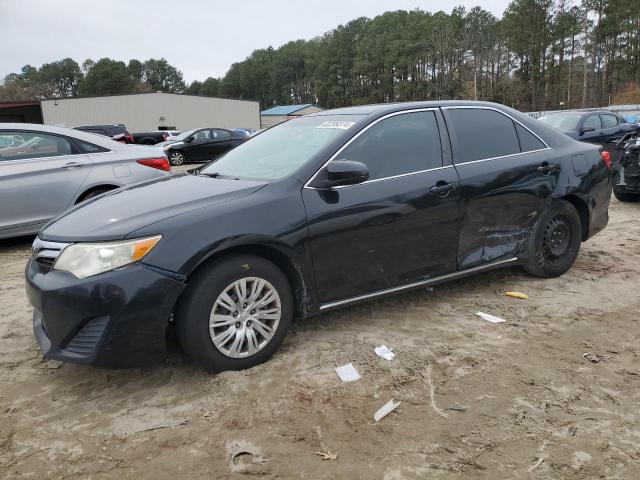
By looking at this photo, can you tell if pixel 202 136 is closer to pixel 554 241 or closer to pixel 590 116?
pixel 590 116

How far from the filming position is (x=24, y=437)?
2.62m

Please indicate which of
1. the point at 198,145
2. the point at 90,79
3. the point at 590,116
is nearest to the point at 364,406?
the point at 590,116

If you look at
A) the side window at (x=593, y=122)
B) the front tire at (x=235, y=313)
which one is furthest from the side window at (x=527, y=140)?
the side window at (x=593, y=122)

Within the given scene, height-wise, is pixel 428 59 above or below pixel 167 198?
above

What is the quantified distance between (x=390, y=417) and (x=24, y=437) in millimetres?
1811

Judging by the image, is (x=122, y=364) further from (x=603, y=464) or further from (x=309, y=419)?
(x=603, y=464)

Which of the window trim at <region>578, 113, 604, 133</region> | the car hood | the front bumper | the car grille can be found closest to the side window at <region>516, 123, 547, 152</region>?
the car hood

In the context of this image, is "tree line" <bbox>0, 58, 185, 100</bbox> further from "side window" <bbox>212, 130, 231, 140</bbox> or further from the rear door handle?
the rear door handle

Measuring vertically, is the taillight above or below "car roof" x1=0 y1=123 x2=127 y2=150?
below

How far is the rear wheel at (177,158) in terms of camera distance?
20.7 m

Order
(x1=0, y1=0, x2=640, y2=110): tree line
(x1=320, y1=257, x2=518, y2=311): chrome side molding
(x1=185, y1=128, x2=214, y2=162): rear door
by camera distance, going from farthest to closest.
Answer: (x1=0, y1=0, x2=640, y2=110): tree line < (x1=185, y1=128, x2=214, y2=162): rear door < (x1=320, y1=257, x2=518, y2=311): chrome side molding

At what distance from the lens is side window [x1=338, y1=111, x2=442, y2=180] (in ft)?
12.1

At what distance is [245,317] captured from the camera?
3.12m

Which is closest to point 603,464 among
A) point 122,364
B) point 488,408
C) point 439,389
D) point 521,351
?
point 488,408
